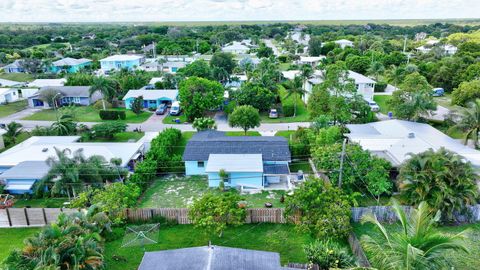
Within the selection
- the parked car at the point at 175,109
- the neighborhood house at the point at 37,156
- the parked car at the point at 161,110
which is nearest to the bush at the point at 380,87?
the parked car at the point at 175,109

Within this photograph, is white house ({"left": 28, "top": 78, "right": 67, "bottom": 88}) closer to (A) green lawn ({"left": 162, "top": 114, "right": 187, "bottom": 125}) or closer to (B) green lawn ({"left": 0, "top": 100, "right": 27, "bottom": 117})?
(B) green lawn ({"left": 0, "top": 100, "right": 27, "bottom": 117})

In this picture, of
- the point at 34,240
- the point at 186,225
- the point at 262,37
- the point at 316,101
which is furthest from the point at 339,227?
the point at 262,37

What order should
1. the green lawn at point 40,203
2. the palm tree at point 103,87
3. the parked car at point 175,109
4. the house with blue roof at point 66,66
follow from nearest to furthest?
1. the green lawn at point 40,203
2. the parked car at point 175,109
3. the palm tree at point 103,87
4. the house with blue roof at point 66,66

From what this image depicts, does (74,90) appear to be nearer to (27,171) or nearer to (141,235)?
(27,171)

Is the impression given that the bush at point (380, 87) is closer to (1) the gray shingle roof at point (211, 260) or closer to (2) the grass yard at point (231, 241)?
(2) the grass yard at point (231, 241)

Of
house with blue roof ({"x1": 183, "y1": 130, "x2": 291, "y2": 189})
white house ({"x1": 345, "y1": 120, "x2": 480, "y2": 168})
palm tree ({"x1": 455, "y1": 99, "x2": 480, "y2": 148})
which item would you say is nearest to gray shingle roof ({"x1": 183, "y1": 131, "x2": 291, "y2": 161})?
house with blue roof ({"x1": 183, "y1": 130, "x2": 291, "y2": 189})

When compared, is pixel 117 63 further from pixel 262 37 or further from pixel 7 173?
pixel 262 37
